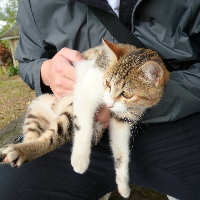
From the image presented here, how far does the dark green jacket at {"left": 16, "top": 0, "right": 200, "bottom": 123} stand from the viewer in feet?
4.90

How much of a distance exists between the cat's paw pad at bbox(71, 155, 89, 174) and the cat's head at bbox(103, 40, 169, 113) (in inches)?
14.3

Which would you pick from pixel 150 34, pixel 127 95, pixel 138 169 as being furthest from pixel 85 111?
pixel 150 34

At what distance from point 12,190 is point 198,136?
1226mm

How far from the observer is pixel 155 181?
5.17ft

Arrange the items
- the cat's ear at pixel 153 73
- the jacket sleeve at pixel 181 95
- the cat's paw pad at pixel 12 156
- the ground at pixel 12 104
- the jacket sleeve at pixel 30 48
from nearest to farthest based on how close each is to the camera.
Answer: the cat's ear at pixel 153 73
the cat's paw pad at pixel 12 156
the jacket sleeve at pixel 181 95
the jacket sleeve at pixel 30 48
the ground at pixel 12 104

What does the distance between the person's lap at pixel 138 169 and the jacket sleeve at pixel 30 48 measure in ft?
2.15

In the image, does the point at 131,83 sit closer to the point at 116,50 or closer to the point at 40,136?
the point at 116,50

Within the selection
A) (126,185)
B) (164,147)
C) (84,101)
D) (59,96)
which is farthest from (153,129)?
(59,96)

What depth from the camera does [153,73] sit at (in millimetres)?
1252

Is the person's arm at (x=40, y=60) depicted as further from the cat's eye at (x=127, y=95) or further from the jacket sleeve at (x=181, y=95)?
the jacket sleeve at (x=181, y=95)

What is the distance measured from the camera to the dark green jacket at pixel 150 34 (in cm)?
149

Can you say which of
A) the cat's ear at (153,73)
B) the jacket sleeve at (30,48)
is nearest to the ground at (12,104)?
the jacket sleeve at (30,48)

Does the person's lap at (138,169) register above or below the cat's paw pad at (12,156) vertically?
below

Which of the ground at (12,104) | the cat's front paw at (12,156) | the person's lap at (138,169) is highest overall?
the cat's front paw at (12,156)
